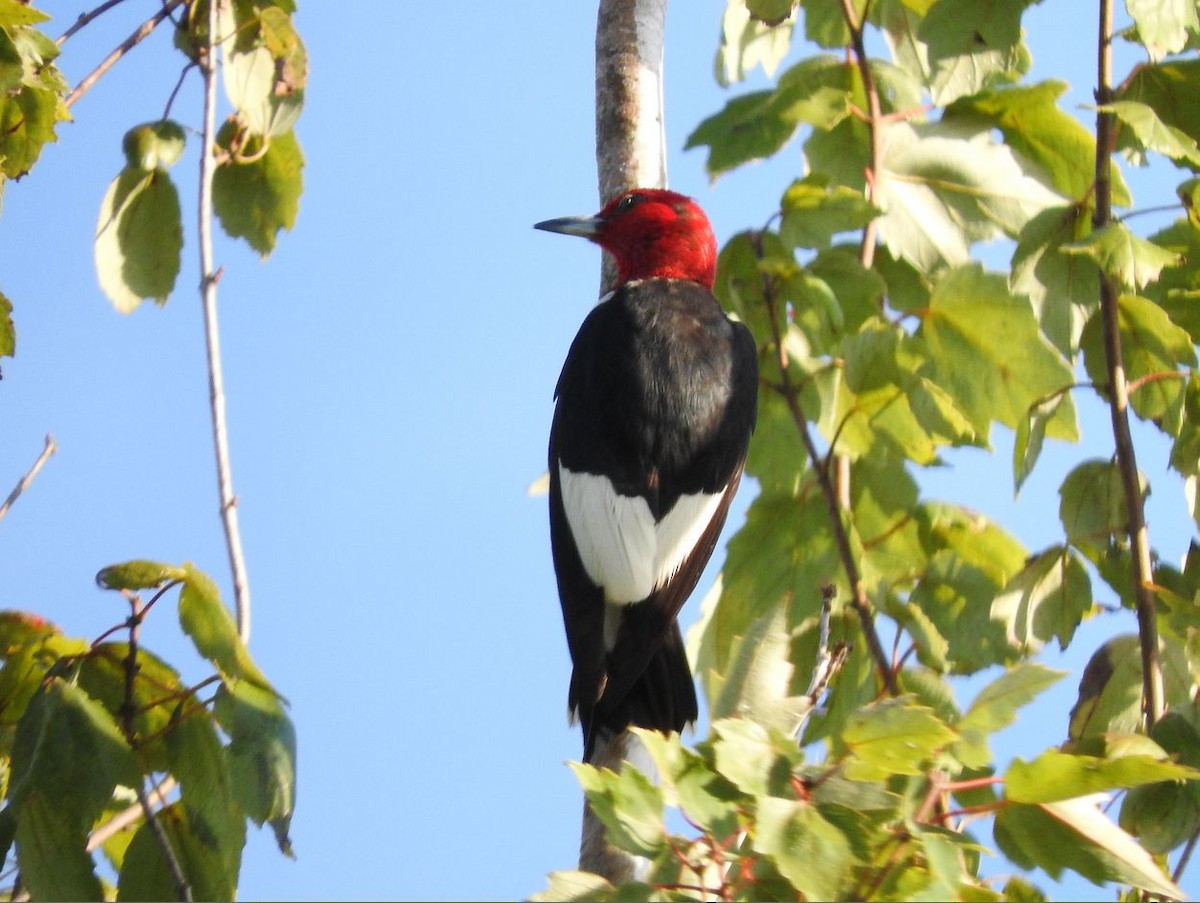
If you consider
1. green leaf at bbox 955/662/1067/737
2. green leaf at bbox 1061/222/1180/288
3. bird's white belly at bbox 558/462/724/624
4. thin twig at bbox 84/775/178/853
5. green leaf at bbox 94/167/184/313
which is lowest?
thin twig at bbox 84/775/178/853

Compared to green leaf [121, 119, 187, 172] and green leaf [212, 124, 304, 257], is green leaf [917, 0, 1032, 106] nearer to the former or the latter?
green leaf [212, 124, 304, 257]

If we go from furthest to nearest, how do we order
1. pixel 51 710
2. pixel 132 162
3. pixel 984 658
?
pixel 132 162
pixel 984 658
pixel 51 710

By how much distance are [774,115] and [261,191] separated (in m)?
1.01

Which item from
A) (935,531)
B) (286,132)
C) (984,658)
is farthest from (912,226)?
(286,132)

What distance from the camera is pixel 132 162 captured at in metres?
2.69

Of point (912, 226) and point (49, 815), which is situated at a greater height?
point (912, 226)

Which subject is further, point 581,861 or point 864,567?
point 864,567

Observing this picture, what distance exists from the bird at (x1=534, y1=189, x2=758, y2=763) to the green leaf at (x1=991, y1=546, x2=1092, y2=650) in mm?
650

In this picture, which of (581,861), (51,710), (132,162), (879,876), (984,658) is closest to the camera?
(879,876)

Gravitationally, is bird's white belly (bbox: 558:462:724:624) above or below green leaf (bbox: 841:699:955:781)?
above

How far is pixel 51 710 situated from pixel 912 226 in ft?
5.71

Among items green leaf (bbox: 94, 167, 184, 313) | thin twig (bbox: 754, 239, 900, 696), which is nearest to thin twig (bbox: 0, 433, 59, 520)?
green leaf (bbox: 94, 167, 184, 313)

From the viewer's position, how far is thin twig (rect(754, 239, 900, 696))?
7.92ft

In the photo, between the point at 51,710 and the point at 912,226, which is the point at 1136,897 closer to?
the point at 912,226
